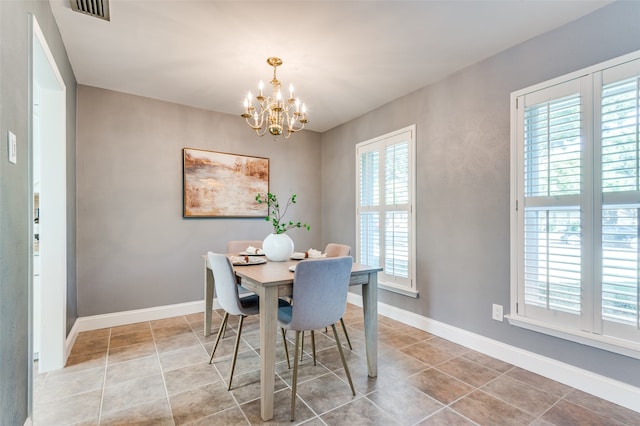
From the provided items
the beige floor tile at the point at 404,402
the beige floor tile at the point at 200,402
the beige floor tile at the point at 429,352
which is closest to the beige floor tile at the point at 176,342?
the beige floor tile at the point at 200,402

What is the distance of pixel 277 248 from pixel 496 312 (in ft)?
6.27

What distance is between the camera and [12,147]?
132 centimetres

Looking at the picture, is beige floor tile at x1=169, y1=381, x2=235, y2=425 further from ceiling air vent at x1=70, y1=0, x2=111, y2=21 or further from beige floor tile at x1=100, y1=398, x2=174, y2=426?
ceiling air vent at x1=70, y1=0, x2=111, y2=21

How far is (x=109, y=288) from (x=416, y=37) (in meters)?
3.81

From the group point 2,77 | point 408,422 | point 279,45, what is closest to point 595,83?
point 279,45

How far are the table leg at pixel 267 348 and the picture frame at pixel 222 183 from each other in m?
2.37

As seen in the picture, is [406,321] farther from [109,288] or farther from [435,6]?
[109,288]

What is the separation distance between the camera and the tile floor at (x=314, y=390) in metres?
1.78

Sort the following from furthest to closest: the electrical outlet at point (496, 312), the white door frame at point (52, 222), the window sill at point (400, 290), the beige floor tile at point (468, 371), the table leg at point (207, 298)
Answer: the window sill at point (400, 290), the table leg at point (207, 298), the electrical outlet at point (496, 312), the white door frame at point (52, 222), the beige floor tile at point (468, 371)

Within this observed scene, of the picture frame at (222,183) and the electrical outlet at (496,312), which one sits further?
the picture frame at (222,183)

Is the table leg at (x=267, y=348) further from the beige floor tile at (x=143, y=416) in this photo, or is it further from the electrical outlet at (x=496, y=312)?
the electrical outlet at (x=496, y=312)

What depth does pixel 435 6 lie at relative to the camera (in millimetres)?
1980

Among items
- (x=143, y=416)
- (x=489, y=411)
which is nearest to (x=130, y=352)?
(x=143, y=416)

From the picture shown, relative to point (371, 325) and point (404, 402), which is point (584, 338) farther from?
point (371, 325)
